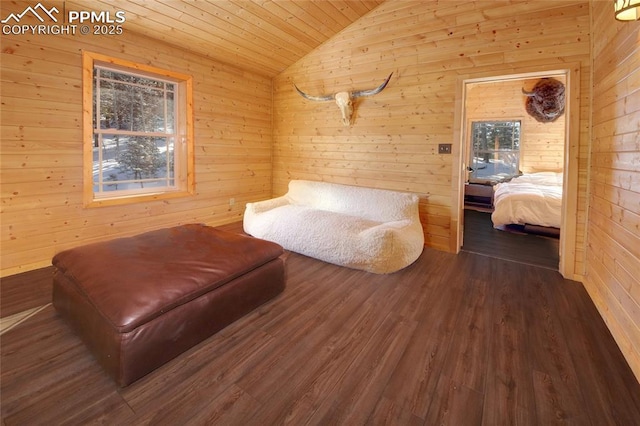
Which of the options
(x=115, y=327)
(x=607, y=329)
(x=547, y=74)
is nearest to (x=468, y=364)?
(x=607, y=329)

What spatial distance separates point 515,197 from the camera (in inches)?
179

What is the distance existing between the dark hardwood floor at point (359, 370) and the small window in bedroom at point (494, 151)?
553cm

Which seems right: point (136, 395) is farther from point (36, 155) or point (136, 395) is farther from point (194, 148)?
point (194, 148)

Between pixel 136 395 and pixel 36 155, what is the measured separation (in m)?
2.64

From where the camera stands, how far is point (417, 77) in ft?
12.6

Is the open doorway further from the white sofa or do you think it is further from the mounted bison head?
the white sofa

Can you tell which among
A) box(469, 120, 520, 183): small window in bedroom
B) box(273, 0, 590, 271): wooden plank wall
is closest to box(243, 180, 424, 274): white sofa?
box(273, 0, 590, 271): wooden plank wall

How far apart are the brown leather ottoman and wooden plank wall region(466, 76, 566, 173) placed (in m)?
6.45

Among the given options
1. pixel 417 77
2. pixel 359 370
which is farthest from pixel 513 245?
pixel 359 370

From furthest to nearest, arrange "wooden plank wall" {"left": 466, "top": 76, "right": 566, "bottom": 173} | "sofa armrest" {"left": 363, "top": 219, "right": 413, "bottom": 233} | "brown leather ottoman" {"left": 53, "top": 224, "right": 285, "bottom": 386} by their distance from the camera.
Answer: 1. "wooden plank wall" {"left": 466, "top": 76, "right": 566, "bottom": 173}
2. "sofa armrest" {"left": 363, "top": 219, "right": 413, "bottom": 233}
3. "brown leather ottoman" {"left": 53, "top": 224, "right": 285, "bottom": 386}

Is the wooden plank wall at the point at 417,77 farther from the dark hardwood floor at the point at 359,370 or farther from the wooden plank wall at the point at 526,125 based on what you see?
the wooden plank wall at the point at 526,125

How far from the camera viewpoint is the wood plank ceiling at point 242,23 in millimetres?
3189

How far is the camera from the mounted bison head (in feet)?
20.8

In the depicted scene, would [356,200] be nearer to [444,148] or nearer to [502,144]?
[444,148]
